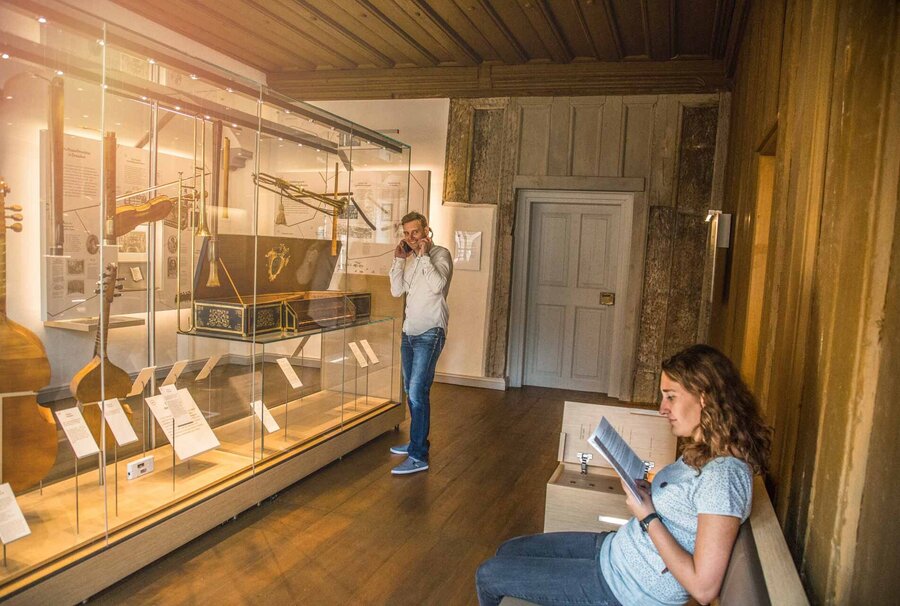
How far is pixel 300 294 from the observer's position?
4.19 metres

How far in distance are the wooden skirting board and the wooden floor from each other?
0.11 m

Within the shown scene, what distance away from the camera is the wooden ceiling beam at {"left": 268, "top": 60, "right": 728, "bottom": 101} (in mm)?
6500

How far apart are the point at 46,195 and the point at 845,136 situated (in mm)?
2746

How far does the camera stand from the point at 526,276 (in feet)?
24.0

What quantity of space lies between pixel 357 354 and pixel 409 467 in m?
1.05

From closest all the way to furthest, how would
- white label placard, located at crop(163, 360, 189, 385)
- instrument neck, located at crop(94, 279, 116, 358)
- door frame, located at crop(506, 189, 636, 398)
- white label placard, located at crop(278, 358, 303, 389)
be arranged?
instrument neck, located at crop(94, 279, 116, 358), white label placard, located at crop(163, 360, 189, 385), white label placard, located at crop(278, 358, 303, 389), door frame, located at crop(506, 189, 636, 398)

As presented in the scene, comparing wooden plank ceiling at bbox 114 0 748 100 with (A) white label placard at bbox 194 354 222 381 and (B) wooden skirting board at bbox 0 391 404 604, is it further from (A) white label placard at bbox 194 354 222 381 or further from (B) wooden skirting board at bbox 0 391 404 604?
(B) wooden skirting board at bbox 0 391 404 604

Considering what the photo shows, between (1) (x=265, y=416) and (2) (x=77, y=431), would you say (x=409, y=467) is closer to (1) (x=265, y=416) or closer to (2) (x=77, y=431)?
(1) (x=265, y=416)

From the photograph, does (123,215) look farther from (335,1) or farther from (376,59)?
(376,59)

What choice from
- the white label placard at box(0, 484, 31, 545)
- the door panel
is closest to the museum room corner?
the white label placard at box(0, 484, 31, 545)

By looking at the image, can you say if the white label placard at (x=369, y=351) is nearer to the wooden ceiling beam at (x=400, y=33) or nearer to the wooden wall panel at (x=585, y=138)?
the wooden ceiling beam at (x=400, y=33)

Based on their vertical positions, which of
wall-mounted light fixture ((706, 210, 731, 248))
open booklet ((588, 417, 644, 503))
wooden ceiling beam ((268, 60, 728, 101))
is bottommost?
open booklet ((588, 417, 644, 503))

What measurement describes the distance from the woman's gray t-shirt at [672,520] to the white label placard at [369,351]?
3.30 meters

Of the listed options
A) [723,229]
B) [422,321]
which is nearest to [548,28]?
[723,229]
